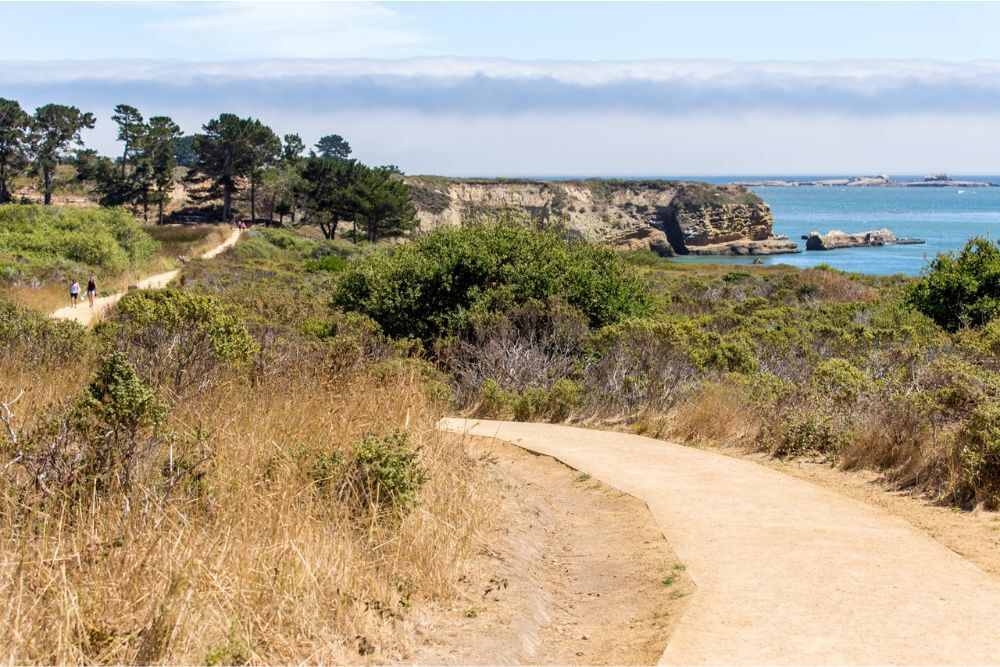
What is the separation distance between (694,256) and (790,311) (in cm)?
9757

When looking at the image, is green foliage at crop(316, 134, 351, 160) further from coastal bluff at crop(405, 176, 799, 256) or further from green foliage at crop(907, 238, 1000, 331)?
green foliage at crop(907, 238, 1000, 331)

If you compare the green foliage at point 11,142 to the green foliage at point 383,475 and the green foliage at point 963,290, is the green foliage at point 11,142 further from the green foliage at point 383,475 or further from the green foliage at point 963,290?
the green foliage at point 383,475

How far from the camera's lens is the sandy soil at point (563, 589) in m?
5.64

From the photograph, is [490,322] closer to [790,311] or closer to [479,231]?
[479,231]

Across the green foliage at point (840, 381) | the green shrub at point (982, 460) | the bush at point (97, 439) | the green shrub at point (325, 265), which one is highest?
the bush at point (97, 439)

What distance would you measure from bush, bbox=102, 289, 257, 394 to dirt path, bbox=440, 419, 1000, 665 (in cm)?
387

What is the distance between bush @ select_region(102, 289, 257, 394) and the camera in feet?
27.5

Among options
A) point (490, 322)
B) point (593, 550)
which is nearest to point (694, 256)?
point (490, 322)

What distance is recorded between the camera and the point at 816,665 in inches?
202

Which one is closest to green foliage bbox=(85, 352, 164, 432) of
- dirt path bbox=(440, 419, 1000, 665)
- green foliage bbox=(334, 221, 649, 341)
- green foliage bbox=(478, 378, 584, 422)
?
dirt path bbox=(440, 419, 1000, 665)

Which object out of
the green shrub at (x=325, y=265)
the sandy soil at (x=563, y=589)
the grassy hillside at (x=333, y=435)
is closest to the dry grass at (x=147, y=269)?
the green shrub at (x=325, y=265)

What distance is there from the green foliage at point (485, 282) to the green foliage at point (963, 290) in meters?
7.28

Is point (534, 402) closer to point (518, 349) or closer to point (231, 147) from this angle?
point (518, 349)

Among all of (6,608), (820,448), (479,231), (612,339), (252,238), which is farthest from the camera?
(252,238)
